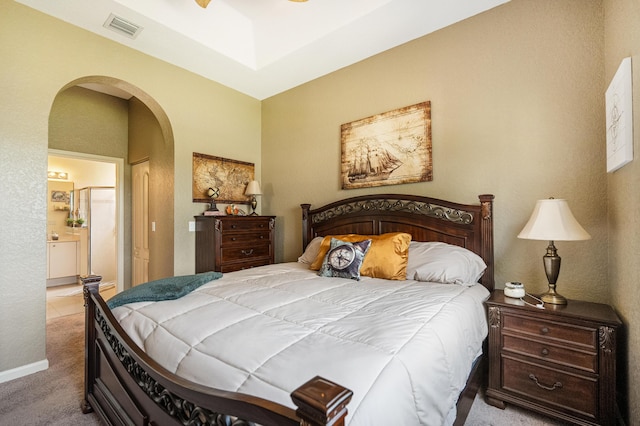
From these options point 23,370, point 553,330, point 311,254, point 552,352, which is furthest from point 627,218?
point 23,370

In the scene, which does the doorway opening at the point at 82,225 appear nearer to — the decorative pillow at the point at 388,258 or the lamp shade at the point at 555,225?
the decorative pillow at the point at 388,258

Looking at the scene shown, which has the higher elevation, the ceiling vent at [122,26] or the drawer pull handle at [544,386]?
the ceiling vent at [122,26]

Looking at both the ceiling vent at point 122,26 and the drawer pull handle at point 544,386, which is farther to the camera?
the ceiling vent at point 122,26

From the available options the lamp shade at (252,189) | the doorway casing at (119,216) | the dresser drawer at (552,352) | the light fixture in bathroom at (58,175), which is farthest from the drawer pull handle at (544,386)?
the light fixture in bathroom at (58,175)

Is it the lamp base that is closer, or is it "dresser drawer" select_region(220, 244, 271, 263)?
the lamp base

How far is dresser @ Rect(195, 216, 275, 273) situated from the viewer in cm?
324

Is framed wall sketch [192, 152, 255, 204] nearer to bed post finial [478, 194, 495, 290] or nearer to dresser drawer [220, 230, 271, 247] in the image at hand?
dresser drawer [220, 230, 271, 247]

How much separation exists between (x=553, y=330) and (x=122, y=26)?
410 cm

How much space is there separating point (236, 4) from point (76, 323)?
159 inches

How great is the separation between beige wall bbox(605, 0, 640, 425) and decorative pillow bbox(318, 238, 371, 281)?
1.52 m

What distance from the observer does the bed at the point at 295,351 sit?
840 millimetres

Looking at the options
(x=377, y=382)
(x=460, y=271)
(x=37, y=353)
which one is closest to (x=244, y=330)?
(x=377, y=382)

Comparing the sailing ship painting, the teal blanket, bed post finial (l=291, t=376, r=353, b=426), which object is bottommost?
the teal blanket

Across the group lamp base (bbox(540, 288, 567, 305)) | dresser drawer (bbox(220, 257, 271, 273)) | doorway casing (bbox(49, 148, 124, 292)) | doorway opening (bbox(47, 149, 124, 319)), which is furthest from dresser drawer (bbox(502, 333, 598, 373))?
doorway opening (bbox(47, 149, 124, 319))
